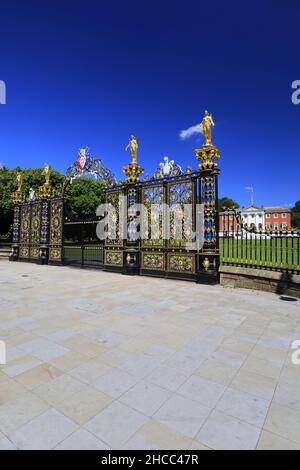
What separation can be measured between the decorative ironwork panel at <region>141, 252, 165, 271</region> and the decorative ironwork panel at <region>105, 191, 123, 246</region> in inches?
54.0

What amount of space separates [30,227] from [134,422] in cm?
1532

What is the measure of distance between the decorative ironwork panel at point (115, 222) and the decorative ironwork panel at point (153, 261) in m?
1.37

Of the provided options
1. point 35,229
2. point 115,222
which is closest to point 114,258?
point 115,222

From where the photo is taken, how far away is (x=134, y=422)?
7.28 feet

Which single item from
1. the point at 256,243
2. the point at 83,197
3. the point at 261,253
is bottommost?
the point at 261,253

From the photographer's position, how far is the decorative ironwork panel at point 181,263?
8.99 metres

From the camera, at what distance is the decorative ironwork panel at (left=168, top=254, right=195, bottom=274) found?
8.99 metres

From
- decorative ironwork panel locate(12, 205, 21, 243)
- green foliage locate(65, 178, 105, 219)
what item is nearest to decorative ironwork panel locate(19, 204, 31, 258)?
decorative ironwork panel locate(12, 205, 21, 243)

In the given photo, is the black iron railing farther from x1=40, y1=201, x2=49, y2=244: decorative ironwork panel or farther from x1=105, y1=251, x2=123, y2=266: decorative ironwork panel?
x1=40, y1=201, x2=49, y2=244: decorative ironwork panel

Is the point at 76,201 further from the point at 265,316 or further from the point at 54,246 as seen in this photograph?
the point at 265,316

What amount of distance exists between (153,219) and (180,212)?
122cm

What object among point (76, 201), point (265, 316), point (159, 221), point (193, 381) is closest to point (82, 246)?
point (159, 221)

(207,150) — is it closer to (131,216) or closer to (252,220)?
(131,216)

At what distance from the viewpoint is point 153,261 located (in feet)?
33.0
